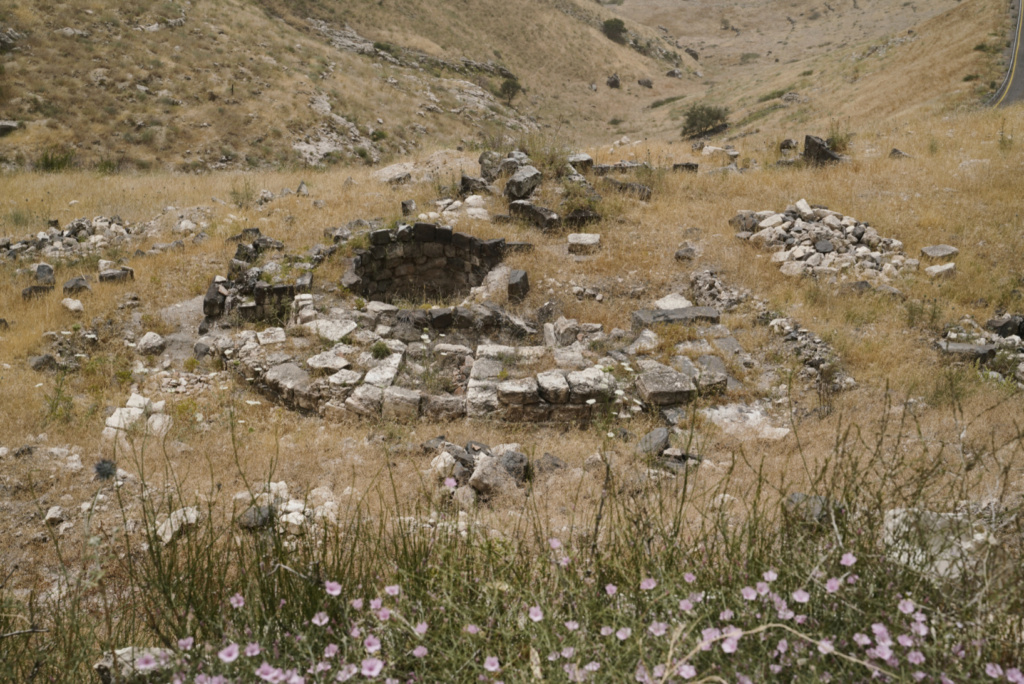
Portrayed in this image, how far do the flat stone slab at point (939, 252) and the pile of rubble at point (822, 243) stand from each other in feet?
1.01

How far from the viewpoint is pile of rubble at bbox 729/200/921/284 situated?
9078 mm

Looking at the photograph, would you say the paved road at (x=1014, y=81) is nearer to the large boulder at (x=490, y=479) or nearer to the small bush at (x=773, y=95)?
the small bush at (x=773, y=95)

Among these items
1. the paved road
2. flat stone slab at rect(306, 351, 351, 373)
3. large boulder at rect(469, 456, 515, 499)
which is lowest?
flat stone slab at rect(306, 351, 351, 373)

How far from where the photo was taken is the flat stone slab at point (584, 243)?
10.7m

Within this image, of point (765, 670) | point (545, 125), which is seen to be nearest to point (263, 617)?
point (765, 670)

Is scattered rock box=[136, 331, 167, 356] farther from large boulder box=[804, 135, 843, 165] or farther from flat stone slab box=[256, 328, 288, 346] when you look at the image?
large boulder box=[804, 135, 843, 165]

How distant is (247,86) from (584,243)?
21133 millimetres

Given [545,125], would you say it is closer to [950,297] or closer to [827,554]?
[950,297]

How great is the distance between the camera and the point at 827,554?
7.06ft

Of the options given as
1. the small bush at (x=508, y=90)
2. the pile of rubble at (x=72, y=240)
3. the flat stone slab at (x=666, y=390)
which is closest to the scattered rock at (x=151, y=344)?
the pile of rubble at (x=72, y=240)

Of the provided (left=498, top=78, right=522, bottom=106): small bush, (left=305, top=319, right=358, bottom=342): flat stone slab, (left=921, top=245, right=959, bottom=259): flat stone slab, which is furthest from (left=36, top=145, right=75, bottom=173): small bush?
(left=498, top=78, right=522, bottom=106): small bush

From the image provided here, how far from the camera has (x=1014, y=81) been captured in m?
19.5

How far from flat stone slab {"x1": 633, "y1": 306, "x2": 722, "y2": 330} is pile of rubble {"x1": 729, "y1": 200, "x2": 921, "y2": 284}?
182cm

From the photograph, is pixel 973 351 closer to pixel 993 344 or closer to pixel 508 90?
pixel 993 344
